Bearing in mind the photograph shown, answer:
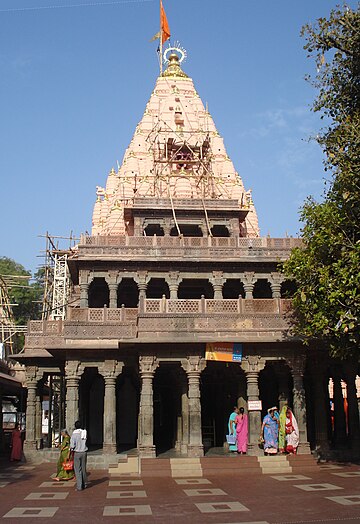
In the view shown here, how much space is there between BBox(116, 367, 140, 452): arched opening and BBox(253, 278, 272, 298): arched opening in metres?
9.00

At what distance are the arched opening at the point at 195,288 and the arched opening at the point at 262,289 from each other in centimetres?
276

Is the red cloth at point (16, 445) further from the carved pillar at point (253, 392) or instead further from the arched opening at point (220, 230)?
the arched opening at point (220, 230)

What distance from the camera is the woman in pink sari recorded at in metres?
22.1

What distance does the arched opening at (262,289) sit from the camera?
33.4 m

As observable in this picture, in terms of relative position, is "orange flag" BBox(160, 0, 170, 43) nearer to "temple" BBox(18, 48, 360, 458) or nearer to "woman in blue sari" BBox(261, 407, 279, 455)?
"temple" BBox(18, 48, 360, 458)

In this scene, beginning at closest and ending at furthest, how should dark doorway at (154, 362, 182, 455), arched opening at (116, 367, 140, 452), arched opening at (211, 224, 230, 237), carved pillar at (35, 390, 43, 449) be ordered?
dark doorway at (154, 362, 182, 455)
carved pillar at (35, 390, 43, 449)
arched opening at (116, 367, 140, 452)
arched opening at (211, 224, 230, 237)

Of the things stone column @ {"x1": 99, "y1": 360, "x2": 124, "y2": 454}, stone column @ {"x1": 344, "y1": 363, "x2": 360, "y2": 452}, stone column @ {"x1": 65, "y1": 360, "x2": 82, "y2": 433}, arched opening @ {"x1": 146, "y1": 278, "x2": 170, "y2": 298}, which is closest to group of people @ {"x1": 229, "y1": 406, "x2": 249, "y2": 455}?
stone column @ {"x1": 344, "y1": 363, "x2": 360, "y2": 452}

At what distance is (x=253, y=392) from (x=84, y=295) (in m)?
11.9

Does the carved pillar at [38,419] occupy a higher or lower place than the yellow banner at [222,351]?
lower

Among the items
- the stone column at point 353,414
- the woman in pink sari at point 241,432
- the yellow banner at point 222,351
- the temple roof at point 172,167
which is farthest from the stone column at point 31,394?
the stone column at point 353,414

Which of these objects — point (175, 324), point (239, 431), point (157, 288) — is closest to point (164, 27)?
point (157, 288)

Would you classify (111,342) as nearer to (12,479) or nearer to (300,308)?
(12,479)

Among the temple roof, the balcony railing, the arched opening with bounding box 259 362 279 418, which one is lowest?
the arched opening with bounding box 259 362 279 418

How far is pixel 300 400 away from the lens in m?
22.4
